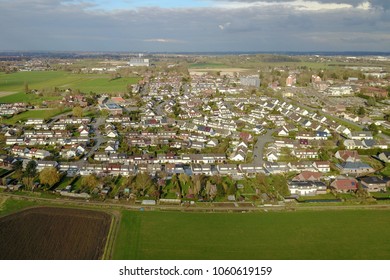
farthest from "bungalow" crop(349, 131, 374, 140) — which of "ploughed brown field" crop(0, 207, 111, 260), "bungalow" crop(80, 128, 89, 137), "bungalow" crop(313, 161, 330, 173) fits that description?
"bungalow" crop(80, 128, 89, 137)

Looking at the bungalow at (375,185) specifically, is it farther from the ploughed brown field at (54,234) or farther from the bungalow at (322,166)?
the ploughed brown field at (54,234)

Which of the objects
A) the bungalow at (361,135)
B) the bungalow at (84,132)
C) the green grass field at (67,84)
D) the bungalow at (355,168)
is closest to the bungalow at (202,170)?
the bungalow at (355,168)

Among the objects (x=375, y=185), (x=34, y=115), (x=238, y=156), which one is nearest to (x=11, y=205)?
(x=238, y=156)

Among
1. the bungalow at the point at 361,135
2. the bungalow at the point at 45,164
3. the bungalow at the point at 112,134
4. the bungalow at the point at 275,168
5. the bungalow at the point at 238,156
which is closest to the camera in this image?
the bungalow at the point at 275,168

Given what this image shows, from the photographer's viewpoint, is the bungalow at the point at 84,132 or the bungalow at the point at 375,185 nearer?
the bungalow at the point at 375,185

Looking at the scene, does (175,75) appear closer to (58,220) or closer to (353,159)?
(353,159)

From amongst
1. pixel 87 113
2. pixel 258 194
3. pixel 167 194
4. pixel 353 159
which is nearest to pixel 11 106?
pixel 87 113

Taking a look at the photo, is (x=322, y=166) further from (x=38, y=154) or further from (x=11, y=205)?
(x=38, y=154)
